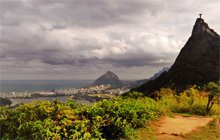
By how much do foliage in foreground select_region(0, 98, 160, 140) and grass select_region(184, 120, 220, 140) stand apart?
65.7 inches

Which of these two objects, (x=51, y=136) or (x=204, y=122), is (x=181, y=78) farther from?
(x=51, y=136)

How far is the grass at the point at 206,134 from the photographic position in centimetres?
1088

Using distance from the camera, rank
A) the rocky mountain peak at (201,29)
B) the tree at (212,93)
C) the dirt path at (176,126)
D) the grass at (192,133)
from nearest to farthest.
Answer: the grass at (192,133)
the dirt path at (176,126)
the tree at (212,93)
the rocky mountain peak at (201,29)

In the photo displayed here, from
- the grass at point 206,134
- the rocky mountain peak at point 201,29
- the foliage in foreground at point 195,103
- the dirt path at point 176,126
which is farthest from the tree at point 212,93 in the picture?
the rocky mountain peak at point 201,29

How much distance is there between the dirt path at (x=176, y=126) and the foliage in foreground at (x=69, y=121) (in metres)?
0.79

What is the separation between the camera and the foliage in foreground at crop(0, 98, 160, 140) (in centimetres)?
895

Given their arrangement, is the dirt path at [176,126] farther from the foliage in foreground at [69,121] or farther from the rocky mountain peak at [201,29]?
the rocky mountain peak at [201,29]

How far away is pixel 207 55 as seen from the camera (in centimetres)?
5900

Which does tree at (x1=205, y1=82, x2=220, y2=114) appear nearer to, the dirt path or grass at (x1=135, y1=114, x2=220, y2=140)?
the dirt path

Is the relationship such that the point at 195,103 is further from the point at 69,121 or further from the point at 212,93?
the point at 69,121

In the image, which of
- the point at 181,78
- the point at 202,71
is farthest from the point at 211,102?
the point at 202,71

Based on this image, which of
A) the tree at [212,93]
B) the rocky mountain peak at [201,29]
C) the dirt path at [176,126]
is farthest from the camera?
the rocky mountain peak at [201,29]

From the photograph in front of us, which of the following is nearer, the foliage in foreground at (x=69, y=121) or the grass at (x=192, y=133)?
the foliage in foreground at (x=69, y=121)

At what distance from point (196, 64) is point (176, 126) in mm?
45361
